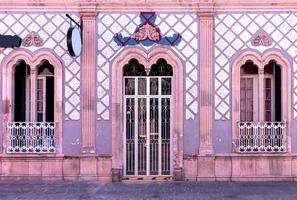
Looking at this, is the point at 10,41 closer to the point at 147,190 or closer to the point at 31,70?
the point at 31,70

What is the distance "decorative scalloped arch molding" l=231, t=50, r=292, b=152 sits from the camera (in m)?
14.0

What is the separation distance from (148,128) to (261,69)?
135 inches

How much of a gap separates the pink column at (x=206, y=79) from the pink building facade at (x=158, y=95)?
3 cm

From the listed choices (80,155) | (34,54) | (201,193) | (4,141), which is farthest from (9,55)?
(201,193)

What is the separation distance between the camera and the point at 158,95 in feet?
47.0

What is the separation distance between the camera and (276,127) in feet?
46.1

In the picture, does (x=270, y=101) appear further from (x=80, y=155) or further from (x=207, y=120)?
(x=80, y=155)

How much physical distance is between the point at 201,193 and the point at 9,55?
6.35m

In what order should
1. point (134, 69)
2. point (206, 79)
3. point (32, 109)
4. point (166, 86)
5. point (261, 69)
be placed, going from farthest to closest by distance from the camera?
point (134, 69), point (166, 86), point (32, 109), point (261, 69), point (206, 79)

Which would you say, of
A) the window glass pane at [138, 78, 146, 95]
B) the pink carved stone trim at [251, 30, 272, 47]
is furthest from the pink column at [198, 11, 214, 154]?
the window glass pane at [138, 78, 146, 95]

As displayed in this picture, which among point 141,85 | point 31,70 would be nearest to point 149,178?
point 141,85

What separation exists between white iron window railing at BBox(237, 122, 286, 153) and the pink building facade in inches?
1.1

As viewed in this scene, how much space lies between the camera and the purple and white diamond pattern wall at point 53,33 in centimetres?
1416

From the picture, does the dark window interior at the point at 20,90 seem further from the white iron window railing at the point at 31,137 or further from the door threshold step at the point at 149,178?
the door threshold step at the point at 149,178
